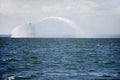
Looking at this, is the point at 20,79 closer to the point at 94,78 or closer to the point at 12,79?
the point at 12,79

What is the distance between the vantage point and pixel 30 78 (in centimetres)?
4169

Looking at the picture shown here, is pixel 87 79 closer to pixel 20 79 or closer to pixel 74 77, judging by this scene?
pixel 74 77

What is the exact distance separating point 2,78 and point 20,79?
2.59m

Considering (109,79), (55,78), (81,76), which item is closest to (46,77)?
(55,78)

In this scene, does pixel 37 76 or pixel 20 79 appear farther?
pixel 37 76

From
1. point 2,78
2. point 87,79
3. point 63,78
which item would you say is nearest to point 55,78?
point 63,78

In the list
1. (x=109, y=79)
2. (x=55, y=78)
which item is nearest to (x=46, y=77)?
(x=55, y=78)

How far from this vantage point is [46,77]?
42656 mm

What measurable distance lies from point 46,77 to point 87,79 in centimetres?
541

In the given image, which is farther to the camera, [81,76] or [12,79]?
[81,76]

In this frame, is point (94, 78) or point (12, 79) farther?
point (94, 78)

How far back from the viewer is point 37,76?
4378 cm

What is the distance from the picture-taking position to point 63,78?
41531 mm

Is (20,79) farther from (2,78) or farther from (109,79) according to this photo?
(109,79)
